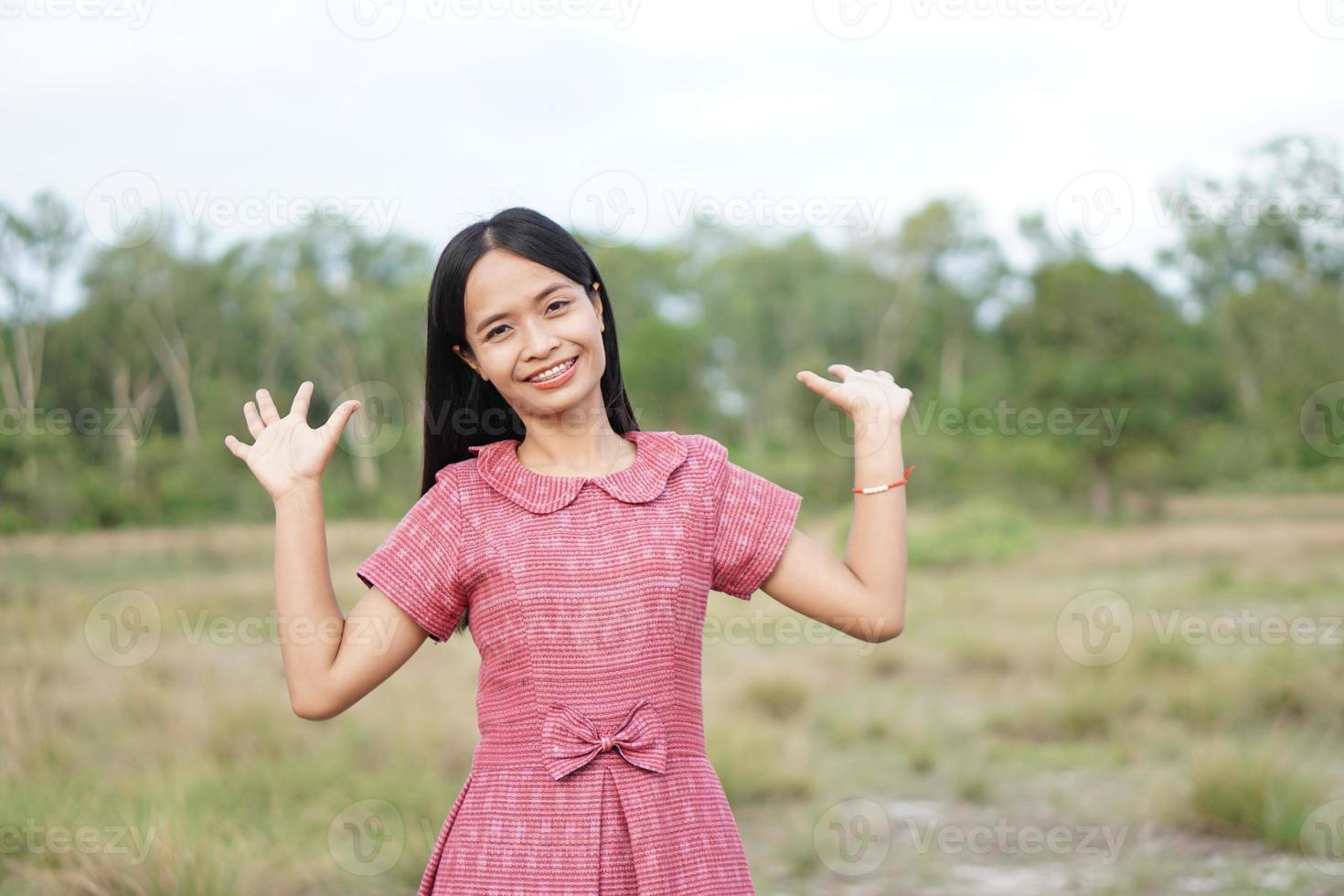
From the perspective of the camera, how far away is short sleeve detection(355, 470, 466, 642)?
170 centimetres

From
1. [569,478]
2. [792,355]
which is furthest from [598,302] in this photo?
[792,355]

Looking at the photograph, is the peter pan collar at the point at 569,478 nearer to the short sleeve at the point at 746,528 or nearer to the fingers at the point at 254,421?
the short sleeve at the point at 746,528

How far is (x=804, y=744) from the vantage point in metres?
6.18

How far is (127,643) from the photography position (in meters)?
7.64

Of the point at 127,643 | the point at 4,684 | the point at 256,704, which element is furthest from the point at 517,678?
the point at 127,643

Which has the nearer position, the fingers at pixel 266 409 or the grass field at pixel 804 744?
the fingers at pixel 266 409

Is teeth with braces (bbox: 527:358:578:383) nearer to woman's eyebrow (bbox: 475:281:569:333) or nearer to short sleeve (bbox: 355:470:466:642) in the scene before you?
woman's eyebrow (bbox: 475:281:569:333)

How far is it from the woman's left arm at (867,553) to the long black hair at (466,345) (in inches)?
14.0

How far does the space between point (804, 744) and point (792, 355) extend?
43.4 feet

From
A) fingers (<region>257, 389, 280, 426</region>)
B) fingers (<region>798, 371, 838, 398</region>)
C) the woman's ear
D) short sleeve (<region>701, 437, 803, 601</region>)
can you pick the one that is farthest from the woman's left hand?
fingers (<region>257, 389, 280, 426</region>)

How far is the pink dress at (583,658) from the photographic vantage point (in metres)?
1.63

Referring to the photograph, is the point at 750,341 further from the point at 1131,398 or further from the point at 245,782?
the point at 245,782

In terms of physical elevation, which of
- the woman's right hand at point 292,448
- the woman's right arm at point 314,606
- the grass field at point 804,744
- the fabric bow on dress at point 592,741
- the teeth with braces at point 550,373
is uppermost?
the teeth with braces at point 550,373

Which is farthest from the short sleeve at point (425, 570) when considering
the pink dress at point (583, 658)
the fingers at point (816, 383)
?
the fingers at point (816, 383)
